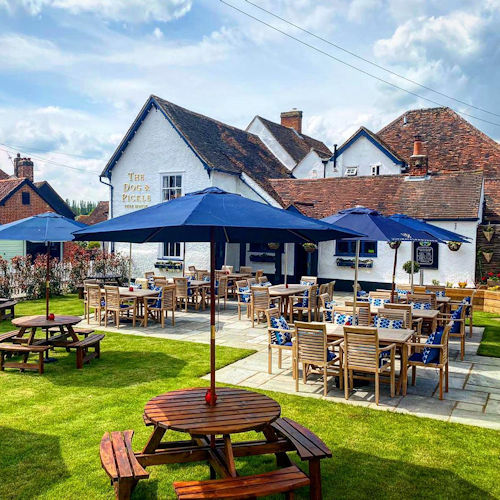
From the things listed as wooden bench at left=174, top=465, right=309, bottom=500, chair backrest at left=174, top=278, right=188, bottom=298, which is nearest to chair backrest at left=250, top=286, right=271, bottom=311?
chair backrest at left=174, top=278, right=188, bottom=298

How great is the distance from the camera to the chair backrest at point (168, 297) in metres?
12.4

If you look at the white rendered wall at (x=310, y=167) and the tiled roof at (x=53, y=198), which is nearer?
the white rendered wall at (x=310, y=167)

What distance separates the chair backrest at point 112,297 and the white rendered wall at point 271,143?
18.3m

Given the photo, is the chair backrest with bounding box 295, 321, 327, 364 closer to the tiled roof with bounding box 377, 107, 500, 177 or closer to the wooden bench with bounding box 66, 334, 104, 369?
the wooden bench with bounding box 66, 334, 104, 369

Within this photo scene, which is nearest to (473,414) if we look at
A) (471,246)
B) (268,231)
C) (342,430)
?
(342,430)

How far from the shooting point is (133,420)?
602cm

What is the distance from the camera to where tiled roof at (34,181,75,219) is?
34.0m

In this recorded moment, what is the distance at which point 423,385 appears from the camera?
25.6ft

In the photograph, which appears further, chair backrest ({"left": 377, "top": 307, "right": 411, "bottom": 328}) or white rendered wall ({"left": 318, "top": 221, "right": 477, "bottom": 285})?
white rendered wall ({"left": 318, "top": 221, "right": 477, "bottom": 285})

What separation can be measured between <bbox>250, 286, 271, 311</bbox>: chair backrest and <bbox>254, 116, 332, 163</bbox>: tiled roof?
17229 millimetres

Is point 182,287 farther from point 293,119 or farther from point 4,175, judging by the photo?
point 4,175

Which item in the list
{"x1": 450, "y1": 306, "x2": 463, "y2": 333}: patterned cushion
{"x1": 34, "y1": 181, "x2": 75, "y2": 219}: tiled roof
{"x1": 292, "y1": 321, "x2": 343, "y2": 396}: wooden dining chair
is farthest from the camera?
{"x1": 34, "y1": 181, "x2": 75, "y2": 219}: tiled roof

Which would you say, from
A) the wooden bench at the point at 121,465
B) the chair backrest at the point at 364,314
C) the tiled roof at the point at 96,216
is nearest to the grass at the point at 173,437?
the wooden bench at the point at 121,465

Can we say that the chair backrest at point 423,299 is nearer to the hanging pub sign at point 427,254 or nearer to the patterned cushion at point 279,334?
the patterned cushion at point 279,334
